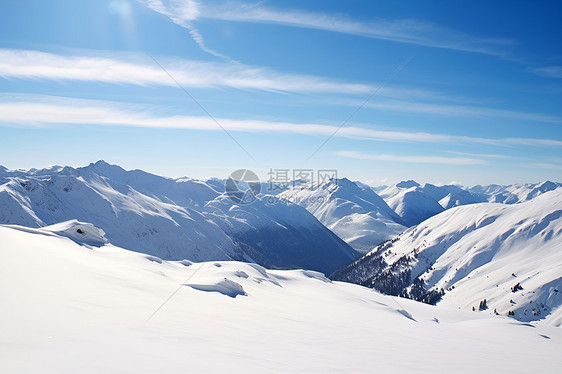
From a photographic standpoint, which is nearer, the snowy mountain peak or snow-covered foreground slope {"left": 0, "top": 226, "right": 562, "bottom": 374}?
snow-covered foreground slope {"left": 0, "top": 226, "right": 562, "bottom": 374}

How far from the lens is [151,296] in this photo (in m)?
18.8

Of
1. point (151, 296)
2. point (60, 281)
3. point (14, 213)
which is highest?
point (60, 281)

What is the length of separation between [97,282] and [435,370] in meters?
16.7

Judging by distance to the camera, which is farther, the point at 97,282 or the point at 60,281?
the point at 97,282

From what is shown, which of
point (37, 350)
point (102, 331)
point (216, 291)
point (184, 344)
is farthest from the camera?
point (216, 291)

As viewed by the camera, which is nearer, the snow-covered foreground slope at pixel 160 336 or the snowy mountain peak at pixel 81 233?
the snow-covered foreground slope at pixel 160 336

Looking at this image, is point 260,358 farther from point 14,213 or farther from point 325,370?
point 14,213

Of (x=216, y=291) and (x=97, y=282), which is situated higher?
(x=97, y=282)

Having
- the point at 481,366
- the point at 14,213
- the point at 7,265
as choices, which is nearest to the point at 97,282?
the point at 7,265

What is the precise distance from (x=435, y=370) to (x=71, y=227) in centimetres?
4490

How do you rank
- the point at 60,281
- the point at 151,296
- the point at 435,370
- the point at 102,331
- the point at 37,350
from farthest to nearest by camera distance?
the point at 151,296, the point at 60,281, the point at 435,370, the point at 102,331, the point at 37,350

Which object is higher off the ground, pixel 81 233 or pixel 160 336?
pixel 160 336

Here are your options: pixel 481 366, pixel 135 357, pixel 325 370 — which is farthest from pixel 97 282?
pixel 481 366

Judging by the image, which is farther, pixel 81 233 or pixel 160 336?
pixel 81 233
